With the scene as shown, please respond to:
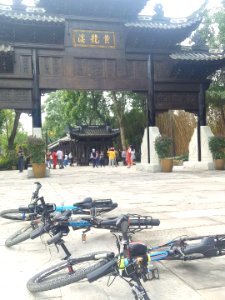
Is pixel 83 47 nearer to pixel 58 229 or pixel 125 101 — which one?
pixel 58 229

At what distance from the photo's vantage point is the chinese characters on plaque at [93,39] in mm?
16422

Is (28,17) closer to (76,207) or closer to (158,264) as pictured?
(76,207)

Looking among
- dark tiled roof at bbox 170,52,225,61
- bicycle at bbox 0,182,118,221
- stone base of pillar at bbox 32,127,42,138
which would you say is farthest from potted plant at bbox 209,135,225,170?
bicycle at bbox 0,182,118,221

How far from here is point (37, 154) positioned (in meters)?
15.2

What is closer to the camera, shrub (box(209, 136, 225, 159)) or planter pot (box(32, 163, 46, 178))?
planter pot (box(32, 163, 46, 178))

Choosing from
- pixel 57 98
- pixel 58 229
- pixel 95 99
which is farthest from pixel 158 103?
pixel 57 98

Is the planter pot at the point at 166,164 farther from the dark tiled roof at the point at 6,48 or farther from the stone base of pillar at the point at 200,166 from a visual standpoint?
the dark tiled roof at the point at 6,48

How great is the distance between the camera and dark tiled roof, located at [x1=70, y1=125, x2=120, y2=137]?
32.1 m

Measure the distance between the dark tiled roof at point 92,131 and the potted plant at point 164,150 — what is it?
1602 cm

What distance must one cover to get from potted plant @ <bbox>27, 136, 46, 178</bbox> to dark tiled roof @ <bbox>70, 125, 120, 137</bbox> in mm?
16592

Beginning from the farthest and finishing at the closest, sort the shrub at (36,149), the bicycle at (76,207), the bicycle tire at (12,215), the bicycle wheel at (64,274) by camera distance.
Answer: the shrub at (36,149)
the bicycle tire at (12,215)
the bicycle at (76,207)
the bicycle wheel at (64,274)

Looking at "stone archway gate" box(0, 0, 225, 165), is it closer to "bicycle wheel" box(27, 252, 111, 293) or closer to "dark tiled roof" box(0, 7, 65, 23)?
"dark tiled roof" box(0, 7, 65, 23)

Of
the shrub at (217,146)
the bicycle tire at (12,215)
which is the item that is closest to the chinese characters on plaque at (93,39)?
the shrub at (217,146)

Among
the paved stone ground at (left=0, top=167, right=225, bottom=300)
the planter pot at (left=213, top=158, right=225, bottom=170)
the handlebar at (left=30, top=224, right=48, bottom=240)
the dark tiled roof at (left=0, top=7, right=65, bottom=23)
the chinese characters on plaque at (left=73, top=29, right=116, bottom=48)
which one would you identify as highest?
the dark tiled roof at (left=0, top=7, right=65, bottom=23)
